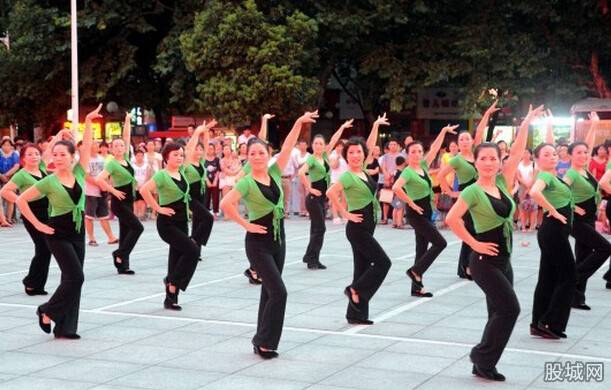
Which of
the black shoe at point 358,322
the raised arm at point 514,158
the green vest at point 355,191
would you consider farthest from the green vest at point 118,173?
the raised arm at point 514,158

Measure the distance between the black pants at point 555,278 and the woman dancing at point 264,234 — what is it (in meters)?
2.47

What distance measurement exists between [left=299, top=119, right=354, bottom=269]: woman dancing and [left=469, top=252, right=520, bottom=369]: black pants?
653 cm

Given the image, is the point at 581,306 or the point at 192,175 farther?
the point at 192,175

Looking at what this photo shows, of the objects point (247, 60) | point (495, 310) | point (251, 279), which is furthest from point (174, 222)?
point (247, 60)

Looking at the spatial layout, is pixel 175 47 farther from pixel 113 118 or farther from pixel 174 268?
pixel 174 268

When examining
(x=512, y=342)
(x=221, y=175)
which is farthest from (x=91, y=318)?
(x=221, y=175)

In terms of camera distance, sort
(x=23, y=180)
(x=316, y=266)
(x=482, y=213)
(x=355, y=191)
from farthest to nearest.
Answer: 1. (x=316, y=266)
2. (x=23, y=180)
3. (x=355, y=191)
4. (x=482, y=213)

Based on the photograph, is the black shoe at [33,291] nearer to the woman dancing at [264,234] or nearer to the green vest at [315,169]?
the woman dancing at [264,234]

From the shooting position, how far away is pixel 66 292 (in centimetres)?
915

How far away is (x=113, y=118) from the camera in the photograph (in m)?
36.2

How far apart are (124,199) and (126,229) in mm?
429

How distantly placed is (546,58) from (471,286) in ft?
59.0

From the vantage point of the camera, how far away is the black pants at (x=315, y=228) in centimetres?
1419

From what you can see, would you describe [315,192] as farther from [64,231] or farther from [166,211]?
[64,231]
